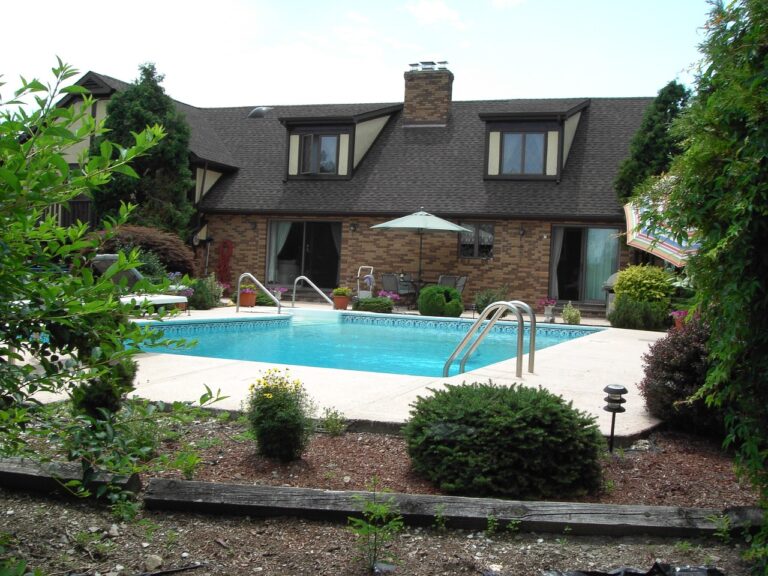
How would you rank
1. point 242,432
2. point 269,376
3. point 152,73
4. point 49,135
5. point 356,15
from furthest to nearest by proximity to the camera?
point 152,73 → point 356,15 → point 242,432 → point 269,376 → point 49,135

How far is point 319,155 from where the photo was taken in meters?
23.0

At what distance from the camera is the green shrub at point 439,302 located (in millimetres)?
17672

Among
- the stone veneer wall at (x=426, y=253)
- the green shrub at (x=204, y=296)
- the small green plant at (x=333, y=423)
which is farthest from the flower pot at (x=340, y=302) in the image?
the small green plant at (x=333, y=423)

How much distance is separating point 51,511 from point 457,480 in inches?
86.6

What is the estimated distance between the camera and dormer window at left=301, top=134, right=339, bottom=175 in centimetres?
2286

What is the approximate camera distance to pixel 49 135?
2.37 m

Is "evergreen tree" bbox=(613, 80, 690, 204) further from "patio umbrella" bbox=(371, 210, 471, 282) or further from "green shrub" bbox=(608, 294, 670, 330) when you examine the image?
"patio umbrella" bbox=(371, 210, 471, 282)

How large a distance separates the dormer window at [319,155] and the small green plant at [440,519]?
19695mm

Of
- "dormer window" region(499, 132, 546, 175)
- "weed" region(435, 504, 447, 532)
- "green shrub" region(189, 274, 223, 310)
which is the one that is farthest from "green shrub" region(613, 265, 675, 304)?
"weed" region(435, 504, 447, 532)

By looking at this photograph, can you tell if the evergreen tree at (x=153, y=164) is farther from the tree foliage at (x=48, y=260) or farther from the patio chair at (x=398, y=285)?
the tree foliage at (x=48, y=260)

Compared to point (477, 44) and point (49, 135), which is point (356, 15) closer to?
point (477, 44)

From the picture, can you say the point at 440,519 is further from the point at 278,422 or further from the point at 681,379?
the point at 681,379

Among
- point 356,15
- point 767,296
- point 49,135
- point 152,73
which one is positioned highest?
point 152,73

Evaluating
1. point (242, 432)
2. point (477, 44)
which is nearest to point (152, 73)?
point (477, 44)
